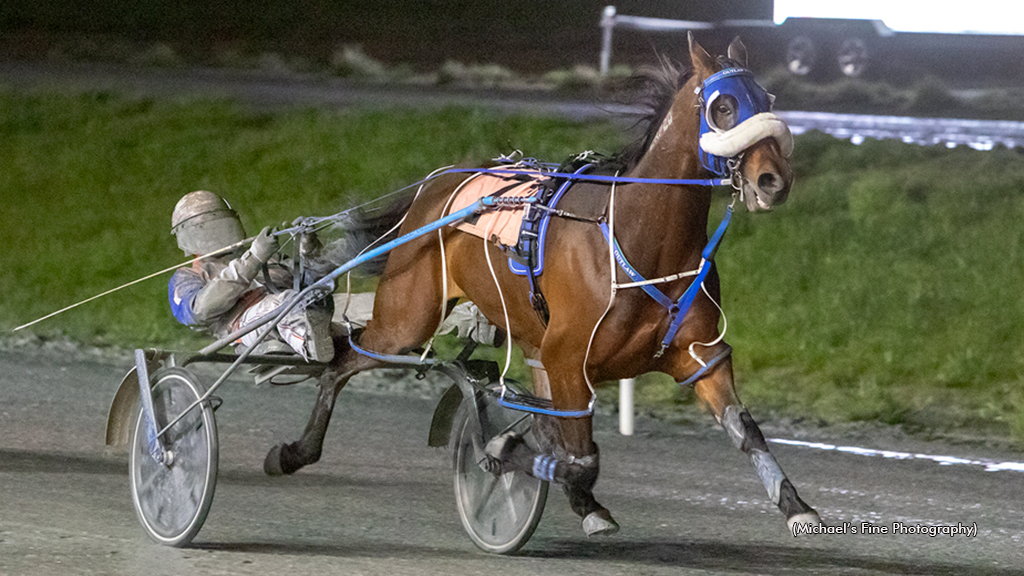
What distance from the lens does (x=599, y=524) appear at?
16.7ft

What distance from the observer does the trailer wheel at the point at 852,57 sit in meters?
17.1

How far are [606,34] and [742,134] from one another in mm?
13884

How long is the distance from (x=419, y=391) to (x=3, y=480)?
11.1 ft

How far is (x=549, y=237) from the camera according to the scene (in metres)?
5.19

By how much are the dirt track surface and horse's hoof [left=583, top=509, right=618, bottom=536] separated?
17.1 inches

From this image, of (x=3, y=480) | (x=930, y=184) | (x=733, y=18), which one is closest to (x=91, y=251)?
(x=3, y=480)

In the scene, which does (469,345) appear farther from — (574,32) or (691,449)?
(574,32)

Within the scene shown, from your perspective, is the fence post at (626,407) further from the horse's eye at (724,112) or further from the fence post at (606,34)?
the fence post at (606,34)

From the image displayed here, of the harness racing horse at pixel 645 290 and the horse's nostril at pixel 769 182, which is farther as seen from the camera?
the harness racing horse at pixel 645 290

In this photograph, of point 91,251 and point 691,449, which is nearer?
point 691,449

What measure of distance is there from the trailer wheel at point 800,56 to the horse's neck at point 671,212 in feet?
41.6

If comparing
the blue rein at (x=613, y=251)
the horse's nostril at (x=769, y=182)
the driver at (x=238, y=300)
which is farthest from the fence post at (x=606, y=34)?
the horse's nostril at (x=769, y=182)

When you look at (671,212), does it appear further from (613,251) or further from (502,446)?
(502,446)

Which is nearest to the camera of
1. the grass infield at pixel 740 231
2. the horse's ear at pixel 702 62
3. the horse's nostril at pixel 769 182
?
the horse's nostril at pixel 769 182
